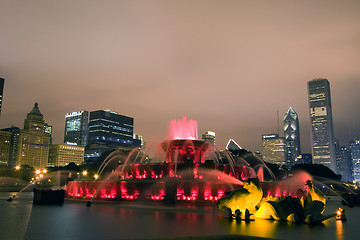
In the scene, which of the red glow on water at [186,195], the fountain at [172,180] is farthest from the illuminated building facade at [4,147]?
the red glow on water at [186,195]

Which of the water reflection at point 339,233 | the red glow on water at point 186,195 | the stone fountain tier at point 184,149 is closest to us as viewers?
the water reflection at point 339,233

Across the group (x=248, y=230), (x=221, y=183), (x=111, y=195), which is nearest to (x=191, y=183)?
(x=221, y=183)

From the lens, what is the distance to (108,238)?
460 inches

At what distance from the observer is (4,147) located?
631 ft

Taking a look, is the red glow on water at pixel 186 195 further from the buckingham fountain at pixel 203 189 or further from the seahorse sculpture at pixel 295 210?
the seahorse sculpture at pixel 295 210

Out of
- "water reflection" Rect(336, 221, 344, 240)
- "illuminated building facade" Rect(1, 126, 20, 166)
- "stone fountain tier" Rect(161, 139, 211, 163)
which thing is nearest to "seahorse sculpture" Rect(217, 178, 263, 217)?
"water reflection" Rect(336, 221, 344, 240)

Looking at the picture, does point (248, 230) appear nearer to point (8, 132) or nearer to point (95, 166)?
point (95, 166)

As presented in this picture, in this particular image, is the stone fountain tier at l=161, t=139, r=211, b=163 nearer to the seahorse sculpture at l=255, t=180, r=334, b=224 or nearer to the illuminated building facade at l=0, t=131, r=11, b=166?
the seahorse sculpture at l=255, t=180, r=334, b=224

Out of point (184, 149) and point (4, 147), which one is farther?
point (4, 147)

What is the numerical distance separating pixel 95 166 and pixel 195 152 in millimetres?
64089

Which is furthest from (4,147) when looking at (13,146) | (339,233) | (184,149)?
(339,233)

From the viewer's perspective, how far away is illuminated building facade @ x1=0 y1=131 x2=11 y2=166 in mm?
189125

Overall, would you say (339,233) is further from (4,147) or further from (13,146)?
(13,146)

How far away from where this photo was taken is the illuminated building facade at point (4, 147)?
189125 millimetres
